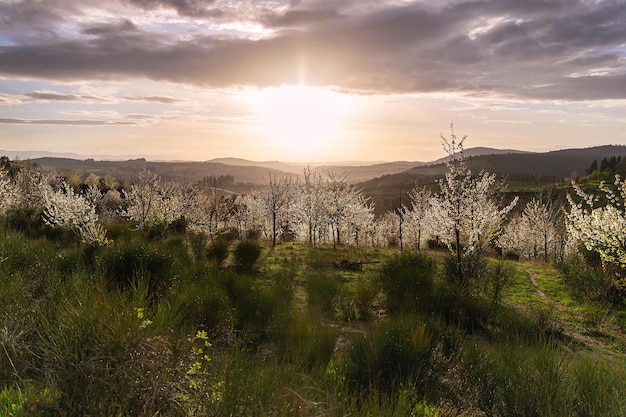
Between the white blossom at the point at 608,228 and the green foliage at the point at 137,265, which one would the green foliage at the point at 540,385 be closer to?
the green foliage at the point at 137,265

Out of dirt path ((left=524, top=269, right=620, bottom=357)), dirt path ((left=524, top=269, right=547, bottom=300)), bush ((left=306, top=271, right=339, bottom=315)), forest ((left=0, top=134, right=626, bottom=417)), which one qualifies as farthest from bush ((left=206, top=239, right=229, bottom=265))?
dirt path ((left=524, top=269, right=547, bottom=300))

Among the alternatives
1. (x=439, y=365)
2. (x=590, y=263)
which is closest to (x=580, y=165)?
(x=590, y=263)

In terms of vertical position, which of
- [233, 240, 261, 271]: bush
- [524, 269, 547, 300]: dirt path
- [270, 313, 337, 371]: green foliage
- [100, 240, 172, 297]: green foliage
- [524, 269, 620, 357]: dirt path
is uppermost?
[100, 240, 172, 297]: green foliage

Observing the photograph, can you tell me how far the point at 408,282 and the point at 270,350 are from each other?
18.9ft

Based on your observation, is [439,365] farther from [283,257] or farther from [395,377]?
[283,257]

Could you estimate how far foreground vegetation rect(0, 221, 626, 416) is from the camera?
3.80 meters

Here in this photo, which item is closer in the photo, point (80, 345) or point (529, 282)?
point (80, 345)

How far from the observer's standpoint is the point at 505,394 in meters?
5.04

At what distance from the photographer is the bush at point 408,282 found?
403 inches

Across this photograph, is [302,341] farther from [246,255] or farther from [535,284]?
[535,284]

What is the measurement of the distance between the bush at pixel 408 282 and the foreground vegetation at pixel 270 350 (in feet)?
0.20

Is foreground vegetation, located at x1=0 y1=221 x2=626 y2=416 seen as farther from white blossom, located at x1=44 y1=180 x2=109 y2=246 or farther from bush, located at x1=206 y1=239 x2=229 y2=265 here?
bush, located at x1=206 y1=239 x2=229 y2=265

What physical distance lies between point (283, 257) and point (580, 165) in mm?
225678

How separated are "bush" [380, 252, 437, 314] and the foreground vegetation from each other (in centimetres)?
6
